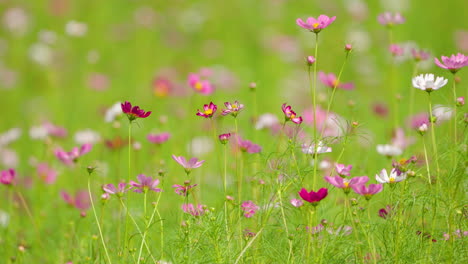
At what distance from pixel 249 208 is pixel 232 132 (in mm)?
186

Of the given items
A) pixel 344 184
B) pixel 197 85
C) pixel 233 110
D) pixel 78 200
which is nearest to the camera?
pixel 344 184

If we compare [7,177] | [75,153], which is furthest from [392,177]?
[7,177]

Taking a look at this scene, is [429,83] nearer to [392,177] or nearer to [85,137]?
[392,177]

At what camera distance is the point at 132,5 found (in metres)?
4.65

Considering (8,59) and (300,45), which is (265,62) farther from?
(8,59)

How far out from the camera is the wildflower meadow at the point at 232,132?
3.53ft

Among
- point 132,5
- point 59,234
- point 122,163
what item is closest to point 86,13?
point 132,5

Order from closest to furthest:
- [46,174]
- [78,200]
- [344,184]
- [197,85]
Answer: [344,184], [197,85], [78,200], [46,174]

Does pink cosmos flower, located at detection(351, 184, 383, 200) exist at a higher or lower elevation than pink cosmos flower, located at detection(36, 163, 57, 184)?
higher

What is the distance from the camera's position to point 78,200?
5.74ft

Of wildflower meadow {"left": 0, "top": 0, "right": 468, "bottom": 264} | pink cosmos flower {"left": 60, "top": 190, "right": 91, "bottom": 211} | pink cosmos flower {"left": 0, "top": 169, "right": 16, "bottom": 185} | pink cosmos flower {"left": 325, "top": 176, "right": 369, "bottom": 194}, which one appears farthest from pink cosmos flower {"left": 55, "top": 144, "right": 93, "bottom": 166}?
pink cosmos flower {"left": 325, "top": 176, "right": 369, "bottom": 194}

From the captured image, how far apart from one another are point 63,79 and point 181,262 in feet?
9.41

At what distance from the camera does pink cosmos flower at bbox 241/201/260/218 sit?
1125mm

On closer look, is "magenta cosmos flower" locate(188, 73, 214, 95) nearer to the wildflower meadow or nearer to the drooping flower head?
the wildflower meadow
